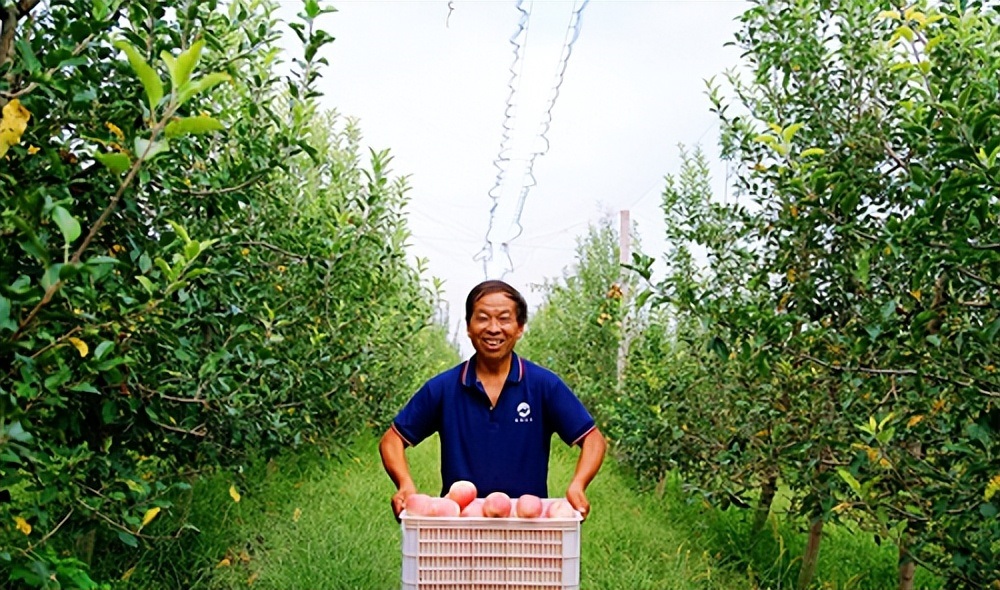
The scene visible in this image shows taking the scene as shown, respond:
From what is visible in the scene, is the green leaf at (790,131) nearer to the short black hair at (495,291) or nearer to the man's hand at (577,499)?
the short black hair at (495,291)

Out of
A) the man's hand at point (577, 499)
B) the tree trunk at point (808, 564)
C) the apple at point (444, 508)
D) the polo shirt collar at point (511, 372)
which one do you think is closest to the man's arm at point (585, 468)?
the man's hand at point (577, 499)

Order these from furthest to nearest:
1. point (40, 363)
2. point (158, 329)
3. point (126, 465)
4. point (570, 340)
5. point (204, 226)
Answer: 1. point (570, 340)
2. point (204, 226)
3. point (126, 465)
4. point (158, 329)
5. point (40, 363)

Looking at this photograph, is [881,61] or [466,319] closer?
[466,319]

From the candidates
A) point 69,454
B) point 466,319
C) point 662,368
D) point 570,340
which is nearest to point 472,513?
point 466,319

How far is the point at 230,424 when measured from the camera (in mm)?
3666

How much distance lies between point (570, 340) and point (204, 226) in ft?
27.0

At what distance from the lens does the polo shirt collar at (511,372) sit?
2.90m

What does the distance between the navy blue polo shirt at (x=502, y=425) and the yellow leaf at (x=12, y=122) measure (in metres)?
1.35

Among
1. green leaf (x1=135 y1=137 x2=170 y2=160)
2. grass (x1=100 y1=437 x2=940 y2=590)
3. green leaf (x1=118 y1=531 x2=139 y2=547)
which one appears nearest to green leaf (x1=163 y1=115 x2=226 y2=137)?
green leaf (x1=135 y1=137 x2=170 y2=160)

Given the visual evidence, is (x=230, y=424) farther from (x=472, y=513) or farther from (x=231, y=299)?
(x=472, y=513)

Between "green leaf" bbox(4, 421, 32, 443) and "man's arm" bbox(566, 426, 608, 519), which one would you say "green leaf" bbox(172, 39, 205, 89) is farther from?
"man's arm" bbox(566, 426, 608, 519)

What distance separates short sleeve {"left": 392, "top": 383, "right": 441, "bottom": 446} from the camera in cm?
294

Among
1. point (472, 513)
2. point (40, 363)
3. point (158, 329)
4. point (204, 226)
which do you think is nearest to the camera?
point (40, 363)

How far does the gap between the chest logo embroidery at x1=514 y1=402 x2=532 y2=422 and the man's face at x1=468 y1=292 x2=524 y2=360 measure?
159mm
